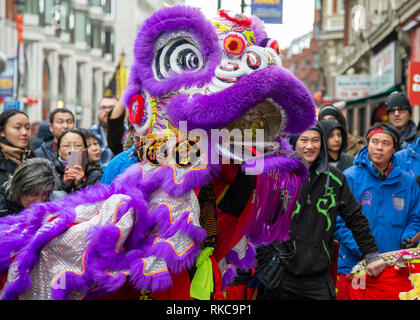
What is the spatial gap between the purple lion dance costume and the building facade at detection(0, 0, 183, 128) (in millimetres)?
29501

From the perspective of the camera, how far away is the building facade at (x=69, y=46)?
3862 cm

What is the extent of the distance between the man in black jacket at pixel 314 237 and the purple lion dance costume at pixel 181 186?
1.50 meters

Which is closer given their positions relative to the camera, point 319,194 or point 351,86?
point 319,194

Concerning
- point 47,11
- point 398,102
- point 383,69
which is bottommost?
point 398,102

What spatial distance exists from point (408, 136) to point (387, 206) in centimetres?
178

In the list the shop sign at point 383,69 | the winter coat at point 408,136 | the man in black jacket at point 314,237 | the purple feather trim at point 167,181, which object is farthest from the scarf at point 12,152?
the shop sign at point 383,69

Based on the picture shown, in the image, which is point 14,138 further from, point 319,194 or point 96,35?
point 96,35

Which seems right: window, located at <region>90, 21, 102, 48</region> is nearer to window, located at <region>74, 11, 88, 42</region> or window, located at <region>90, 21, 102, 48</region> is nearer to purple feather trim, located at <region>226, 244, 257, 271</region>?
window, located at <region>74, 11, 88, 42</region>

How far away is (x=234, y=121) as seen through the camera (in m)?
2.90

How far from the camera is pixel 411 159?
5859mm

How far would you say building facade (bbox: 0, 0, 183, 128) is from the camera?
38625mm

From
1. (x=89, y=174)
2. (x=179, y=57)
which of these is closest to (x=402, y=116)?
(x=89, y=174)

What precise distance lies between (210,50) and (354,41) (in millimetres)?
24966

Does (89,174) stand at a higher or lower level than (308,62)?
lower
